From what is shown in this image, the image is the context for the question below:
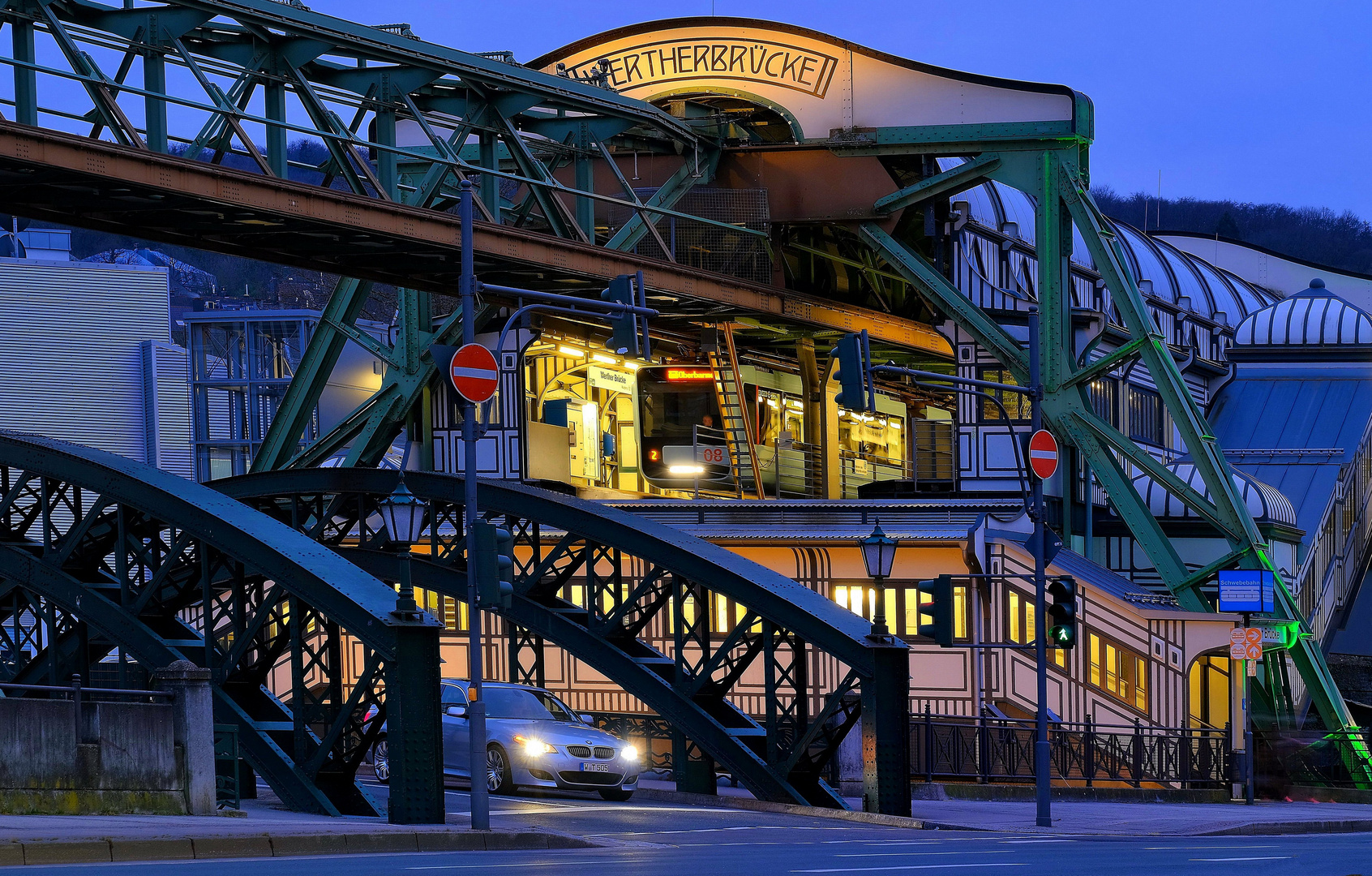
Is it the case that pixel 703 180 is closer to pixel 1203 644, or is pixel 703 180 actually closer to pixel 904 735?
pixel 1203 644

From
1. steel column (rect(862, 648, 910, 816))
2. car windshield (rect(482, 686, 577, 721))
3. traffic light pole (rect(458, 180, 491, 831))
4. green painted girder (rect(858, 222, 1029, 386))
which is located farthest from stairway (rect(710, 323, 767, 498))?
traffic light pole (rect(458, 180, 491, 831))

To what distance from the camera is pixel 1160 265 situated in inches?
2330

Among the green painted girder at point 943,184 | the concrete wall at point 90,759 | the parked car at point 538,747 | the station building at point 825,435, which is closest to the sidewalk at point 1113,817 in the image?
the parked car at point 538,747

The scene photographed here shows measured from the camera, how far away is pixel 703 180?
37.6m

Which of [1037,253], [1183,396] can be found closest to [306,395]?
[1037,253]

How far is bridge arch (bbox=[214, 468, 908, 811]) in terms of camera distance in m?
23.1

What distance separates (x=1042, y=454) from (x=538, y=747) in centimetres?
805

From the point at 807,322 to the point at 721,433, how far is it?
432 centimetres

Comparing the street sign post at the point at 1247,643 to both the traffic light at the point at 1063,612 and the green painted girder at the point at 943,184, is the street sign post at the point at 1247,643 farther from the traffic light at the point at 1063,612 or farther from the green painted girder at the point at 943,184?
the green painted girder at the point at 943,184

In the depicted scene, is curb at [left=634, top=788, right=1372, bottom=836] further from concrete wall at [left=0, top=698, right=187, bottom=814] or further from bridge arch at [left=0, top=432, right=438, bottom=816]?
concrete wall at [left=0, top=698, right=187, bottom=814]

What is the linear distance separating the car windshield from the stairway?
13.1 metres

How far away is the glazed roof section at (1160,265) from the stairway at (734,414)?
6372 mm

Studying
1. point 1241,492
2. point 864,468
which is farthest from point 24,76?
point 864,468

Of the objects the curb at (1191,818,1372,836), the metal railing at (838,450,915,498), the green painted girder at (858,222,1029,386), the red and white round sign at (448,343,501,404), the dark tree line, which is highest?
the dark tree line
